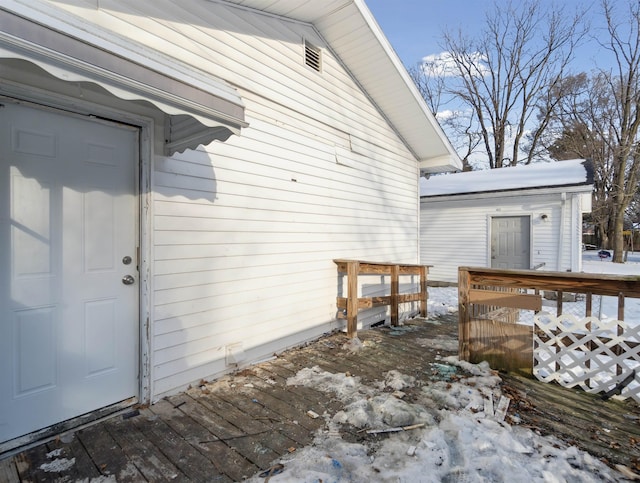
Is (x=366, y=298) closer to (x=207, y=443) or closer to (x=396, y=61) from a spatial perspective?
(x=207, y=443)

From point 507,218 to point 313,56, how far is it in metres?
7.61

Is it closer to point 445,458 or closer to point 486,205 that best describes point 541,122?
point 486,205

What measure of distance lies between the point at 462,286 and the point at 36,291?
12.4 ft

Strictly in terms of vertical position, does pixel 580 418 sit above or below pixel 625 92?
below

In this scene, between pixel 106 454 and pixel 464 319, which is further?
pixel 464 319

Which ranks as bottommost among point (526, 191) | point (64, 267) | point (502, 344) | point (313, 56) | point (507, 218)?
point (502, 344)

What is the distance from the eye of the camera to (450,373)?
3.50m

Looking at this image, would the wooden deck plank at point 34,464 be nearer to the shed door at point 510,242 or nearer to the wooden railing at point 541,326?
the wooden railing at point 541,326

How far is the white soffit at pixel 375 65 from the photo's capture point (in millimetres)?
4168

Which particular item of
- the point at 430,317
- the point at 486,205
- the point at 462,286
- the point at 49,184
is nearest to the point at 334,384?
the point at 462,286

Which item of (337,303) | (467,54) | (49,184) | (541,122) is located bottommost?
(337,303)

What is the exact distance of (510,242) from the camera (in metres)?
9.69

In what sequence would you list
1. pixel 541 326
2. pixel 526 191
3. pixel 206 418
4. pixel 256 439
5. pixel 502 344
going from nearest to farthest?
1. pixel 256 439
2. pixel 206 418
3. pixel 541 326
4. pixel 502 344
5. pixel 526 191

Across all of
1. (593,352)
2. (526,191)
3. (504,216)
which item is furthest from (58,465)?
(504,216)
